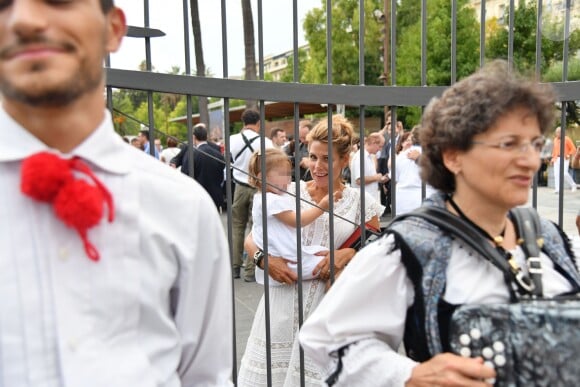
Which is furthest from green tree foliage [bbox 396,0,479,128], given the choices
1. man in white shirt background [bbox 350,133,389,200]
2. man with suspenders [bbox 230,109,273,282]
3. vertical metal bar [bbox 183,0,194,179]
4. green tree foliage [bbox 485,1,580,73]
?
vertical metal bar [bbox 183,0,194,179]

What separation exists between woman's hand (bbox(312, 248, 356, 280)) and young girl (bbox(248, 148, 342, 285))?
28 millimetres

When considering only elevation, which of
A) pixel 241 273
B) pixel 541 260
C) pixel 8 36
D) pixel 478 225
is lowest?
pixel 241 273

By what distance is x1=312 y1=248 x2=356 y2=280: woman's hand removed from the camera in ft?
9.52

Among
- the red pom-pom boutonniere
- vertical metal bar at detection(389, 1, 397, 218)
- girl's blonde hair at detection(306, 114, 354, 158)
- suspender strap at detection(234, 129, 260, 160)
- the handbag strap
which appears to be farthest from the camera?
suspender strap at detection(234, 129, 260, 160)

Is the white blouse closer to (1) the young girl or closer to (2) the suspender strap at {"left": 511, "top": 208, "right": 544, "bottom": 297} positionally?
(2) the suspender strap at {"left": 511, "top": 208, "right": 544, "bottom": 297}

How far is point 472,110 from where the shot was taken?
1752mm

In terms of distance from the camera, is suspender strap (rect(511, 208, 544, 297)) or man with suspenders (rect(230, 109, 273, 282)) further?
man with suspenders (rect(230, 109, 273, 282))

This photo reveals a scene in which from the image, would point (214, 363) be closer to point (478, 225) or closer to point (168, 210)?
point (168, 210)

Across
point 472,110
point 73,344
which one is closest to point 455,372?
point 472,110

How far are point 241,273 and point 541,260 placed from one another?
5485mm

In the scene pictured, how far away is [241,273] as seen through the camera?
708 cm

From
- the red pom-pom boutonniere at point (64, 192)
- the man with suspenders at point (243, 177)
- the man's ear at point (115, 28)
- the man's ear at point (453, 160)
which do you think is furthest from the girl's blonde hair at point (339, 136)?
the man with suspenders at point (243, 177)

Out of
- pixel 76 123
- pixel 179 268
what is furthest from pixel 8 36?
pixel 179 268

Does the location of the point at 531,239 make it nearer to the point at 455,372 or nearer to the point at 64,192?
the point at 455,372
